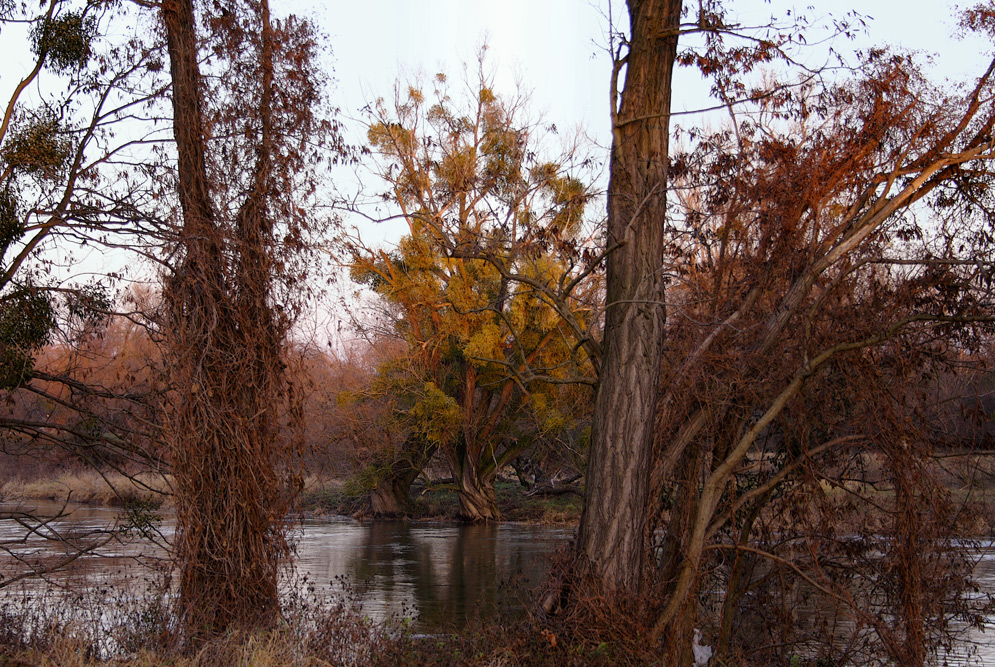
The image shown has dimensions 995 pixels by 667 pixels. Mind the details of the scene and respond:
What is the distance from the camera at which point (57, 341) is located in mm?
10711

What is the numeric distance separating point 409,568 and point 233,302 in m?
10.4

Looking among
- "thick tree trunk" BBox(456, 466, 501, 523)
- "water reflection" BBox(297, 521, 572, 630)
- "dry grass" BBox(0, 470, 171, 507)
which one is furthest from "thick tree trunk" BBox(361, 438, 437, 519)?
"dry grass" BBox(0, 470, 171, 507)

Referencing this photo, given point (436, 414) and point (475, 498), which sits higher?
point (436, 414)

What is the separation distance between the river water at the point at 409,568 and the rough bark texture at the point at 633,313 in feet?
3.32

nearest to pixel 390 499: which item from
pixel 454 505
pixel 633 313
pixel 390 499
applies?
pixel 390 499

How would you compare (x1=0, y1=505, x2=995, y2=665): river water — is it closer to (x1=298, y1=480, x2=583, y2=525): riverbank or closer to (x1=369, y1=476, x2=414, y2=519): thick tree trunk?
(x1=298, y1=480, x2=583, y2=525): riverbank

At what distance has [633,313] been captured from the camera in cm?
939

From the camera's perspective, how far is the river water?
12.9 metres

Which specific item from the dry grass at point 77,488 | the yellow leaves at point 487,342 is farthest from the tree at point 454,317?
the dry grass at point 77,488

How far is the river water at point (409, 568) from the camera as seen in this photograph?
1294 cm

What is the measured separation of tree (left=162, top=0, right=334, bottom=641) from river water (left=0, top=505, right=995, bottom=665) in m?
0.72

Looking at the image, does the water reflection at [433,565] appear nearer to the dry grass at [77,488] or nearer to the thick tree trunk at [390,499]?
the thick tree trunk at [390,499]

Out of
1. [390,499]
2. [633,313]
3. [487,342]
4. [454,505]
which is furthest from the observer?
[454,505]

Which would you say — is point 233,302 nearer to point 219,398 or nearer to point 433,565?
point 219,398
